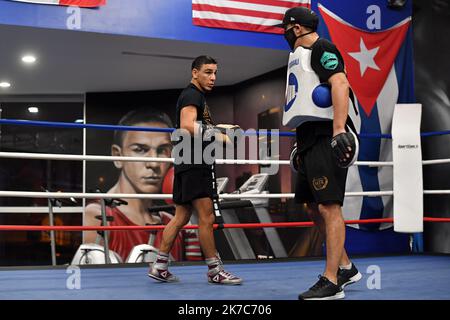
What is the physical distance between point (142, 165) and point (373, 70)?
4.07 meters

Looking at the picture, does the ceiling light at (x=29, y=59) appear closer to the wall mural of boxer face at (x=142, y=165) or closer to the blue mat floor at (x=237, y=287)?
the wall mural of boxer face at (x=142, y=165)

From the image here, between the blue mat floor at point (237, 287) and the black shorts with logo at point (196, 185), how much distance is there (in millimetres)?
470

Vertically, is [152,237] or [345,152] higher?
[345,152]

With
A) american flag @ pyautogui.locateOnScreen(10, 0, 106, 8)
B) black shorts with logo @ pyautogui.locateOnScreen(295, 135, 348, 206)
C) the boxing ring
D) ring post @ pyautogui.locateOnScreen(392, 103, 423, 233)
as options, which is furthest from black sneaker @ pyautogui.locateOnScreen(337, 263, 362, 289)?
american flag @ pyautogui.locateOnScreen(10, 0, 106, 8)

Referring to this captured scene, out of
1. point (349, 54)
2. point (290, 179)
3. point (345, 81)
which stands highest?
point (349, 54)

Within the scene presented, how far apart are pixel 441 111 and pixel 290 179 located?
254 centimetres

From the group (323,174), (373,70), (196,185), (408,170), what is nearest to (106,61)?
(373,70)

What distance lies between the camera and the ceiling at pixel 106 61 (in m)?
5.98

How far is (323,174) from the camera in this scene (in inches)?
92.7

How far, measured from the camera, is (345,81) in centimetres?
232

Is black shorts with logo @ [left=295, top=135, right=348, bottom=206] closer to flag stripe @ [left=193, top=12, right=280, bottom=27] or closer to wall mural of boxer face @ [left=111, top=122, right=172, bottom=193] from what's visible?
flag stripe @ [left=193, top=12, right=280, bottom=27]
